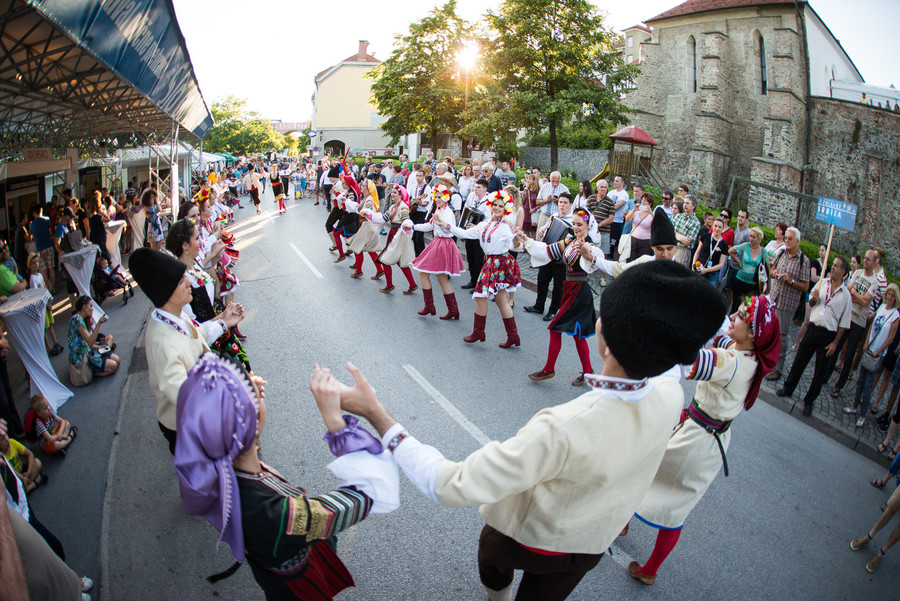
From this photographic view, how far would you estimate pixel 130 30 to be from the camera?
226 inches

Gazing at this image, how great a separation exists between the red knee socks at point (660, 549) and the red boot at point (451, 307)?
5.19 metres

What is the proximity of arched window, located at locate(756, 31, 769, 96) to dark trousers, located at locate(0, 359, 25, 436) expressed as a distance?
113 ft

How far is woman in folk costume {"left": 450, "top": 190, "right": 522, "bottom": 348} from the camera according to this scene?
652cm

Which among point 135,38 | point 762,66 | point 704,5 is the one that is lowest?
point 135,38

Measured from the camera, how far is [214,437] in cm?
170

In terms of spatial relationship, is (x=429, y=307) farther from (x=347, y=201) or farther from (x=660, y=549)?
(x=660, y=549)

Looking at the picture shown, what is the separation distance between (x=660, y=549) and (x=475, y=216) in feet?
20.6

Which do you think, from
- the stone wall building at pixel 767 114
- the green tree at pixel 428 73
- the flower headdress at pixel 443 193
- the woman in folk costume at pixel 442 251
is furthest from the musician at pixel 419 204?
the green tree at pixel 428 73

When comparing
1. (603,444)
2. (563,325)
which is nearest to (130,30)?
(563,325)

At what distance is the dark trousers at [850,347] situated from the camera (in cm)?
625

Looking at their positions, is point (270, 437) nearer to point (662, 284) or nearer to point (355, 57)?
point (662, 284)

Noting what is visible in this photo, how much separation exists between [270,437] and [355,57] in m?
59.2

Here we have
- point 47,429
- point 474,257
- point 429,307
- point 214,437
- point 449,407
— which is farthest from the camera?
point 474,257

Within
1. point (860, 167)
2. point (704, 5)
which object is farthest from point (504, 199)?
point (704, 5)
